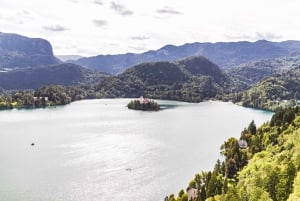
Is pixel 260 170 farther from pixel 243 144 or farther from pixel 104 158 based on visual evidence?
pixel 104 158

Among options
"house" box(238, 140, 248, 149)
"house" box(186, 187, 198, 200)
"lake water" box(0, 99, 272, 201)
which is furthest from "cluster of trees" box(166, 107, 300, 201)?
"lake water" box(0, 99, 272, 201)

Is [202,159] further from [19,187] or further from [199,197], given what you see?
[19,187]

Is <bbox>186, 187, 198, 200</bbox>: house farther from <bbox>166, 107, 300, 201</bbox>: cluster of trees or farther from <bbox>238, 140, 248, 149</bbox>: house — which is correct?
<bbox>238, 140, 248, 149</bbox>: house

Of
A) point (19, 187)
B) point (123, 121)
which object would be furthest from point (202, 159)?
point (123, 121)

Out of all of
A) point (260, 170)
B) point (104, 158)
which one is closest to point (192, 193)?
point (260, 170)

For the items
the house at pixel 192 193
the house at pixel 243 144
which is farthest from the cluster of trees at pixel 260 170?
the house at pixel 192 193

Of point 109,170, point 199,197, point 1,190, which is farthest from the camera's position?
point 109,170

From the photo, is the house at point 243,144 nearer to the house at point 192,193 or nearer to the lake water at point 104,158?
the lake water at point 104,158
